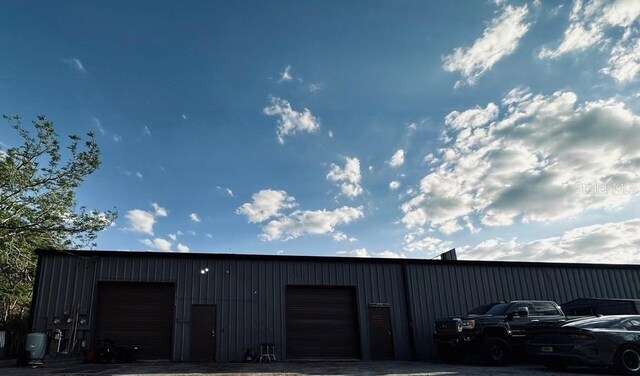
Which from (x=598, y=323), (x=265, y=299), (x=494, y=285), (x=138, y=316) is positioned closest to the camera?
(x=598, y=323)

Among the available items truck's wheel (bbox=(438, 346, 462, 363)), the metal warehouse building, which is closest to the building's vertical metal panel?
the metal warehouse building

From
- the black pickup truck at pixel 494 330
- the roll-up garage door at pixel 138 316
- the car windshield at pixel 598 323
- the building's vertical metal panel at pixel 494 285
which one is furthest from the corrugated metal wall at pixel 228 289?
the car windshield at pixel 598 323

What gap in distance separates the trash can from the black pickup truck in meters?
13.1

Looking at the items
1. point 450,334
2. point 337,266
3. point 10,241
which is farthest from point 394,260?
point 10,241

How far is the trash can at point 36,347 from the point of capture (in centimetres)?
1314

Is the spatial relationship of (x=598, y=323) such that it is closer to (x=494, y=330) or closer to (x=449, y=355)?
(x=494, y=330)

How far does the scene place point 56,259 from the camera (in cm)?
1586

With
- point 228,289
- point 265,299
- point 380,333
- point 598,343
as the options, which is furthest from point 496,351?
point 228,289

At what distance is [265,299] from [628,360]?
11.8 meters

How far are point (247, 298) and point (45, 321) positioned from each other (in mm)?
7225

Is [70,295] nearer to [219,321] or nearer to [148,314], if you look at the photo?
[148,314]

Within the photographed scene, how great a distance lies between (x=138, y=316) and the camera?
52.9 ft

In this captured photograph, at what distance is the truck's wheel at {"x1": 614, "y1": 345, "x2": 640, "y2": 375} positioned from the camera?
9766mm

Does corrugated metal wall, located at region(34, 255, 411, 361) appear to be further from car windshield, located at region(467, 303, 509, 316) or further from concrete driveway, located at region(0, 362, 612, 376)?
car windshield, located at region(467, 303, 509, 316)
